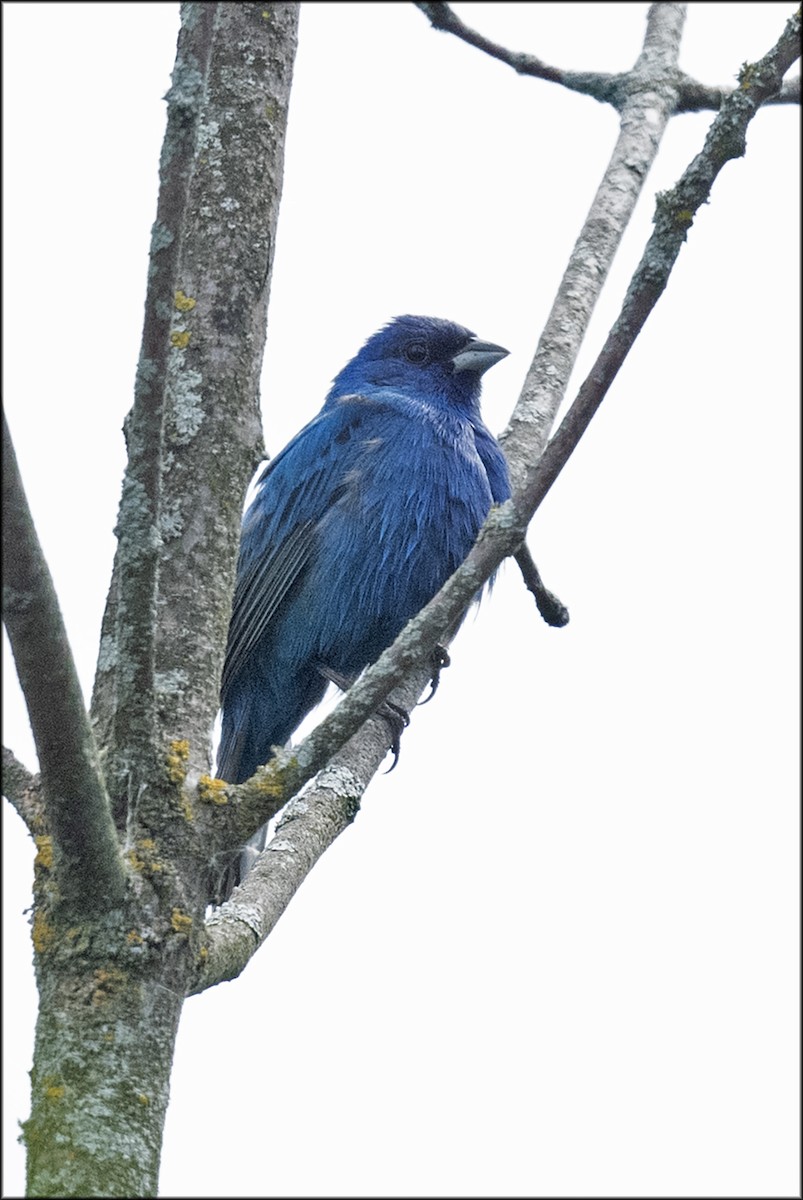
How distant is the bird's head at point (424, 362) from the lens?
25.1 feet

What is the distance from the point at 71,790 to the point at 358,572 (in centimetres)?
412

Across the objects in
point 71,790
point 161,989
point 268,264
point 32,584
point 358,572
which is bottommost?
point 161,989

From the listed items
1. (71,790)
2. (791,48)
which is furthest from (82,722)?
(791,48)

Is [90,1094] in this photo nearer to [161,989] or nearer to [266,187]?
[161,989]

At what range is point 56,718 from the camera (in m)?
2.59

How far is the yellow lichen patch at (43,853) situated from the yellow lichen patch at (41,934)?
0.10 m

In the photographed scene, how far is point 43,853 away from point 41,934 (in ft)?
0.55

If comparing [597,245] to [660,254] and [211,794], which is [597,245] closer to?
[660,254]

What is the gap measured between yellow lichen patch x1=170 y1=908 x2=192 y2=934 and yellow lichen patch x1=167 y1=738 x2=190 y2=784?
266 mm

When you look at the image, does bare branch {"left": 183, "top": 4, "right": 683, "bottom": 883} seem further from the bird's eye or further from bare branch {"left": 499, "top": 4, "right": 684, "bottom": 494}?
the bird's eye

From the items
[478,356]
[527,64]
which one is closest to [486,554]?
[527,64]

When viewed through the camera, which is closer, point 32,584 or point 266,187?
point 32,584

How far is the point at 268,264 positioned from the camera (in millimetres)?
3633

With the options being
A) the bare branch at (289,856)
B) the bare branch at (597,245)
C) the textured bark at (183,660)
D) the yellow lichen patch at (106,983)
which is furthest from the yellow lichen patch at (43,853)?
the bare branch at (597,245)
